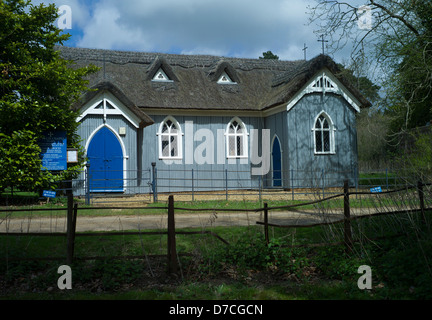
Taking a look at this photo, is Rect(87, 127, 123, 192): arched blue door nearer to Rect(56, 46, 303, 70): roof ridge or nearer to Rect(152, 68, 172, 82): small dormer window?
Rect(152, 68, 172, 82): small dormer window

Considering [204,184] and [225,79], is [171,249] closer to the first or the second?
[204,184]

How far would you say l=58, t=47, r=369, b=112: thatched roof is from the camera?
20.6 m

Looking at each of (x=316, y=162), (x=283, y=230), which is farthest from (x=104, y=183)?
(x=283, y=230)

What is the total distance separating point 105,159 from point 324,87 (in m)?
11.2

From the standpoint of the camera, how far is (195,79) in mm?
22891

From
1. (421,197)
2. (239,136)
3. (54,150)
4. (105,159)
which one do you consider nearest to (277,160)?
(239,136)

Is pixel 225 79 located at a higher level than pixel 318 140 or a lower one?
higher

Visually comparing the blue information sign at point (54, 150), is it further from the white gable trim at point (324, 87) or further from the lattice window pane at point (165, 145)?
the white gable trim at point (324, 87)

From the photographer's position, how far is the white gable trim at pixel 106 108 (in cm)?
1853

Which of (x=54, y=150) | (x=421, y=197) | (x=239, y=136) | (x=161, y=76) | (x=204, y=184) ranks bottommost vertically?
(x=421, y=197)

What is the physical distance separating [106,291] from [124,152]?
1341 cm

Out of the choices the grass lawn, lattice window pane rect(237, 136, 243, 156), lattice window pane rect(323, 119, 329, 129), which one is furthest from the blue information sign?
lattice window pane rect(323, 119, 329, 129)

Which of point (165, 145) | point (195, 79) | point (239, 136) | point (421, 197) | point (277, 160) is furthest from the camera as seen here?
point (195, 79)
